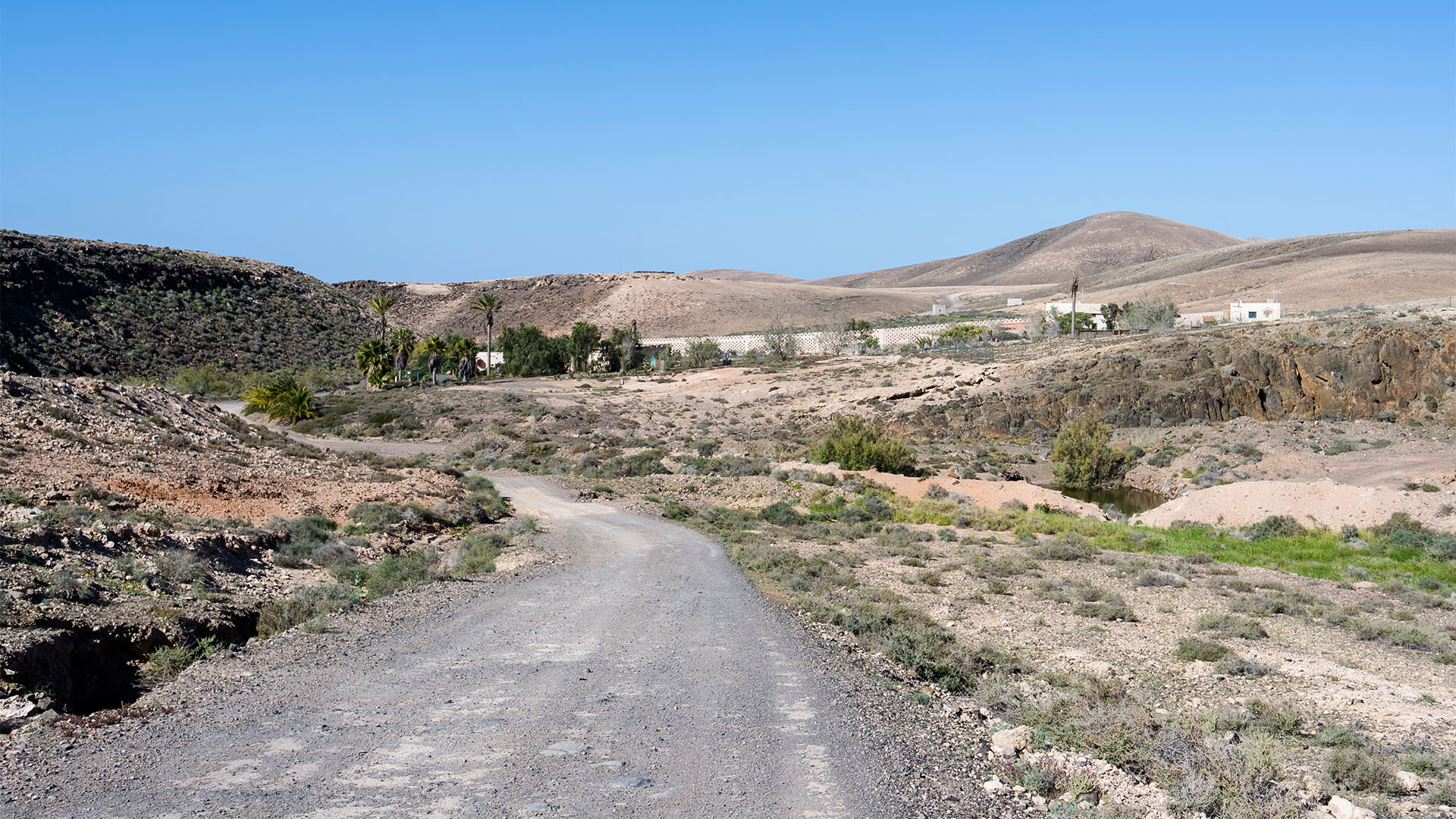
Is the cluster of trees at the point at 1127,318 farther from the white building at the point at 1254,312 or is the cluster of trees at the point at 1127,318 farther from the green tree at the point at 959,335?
the green tree at the point at 959,335

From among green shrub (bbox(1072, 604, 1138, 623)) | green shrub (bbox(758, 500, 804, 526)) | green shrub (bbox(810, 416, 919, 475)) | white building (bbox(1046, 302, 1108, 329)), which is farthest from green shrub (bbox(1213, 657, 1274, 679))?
white building (bbox(1046, 302, 1108, 329))

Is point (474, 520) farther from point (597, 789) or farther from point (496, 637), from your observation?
point (597, 789)

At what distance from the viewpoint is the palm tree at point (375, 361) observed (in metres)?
68.4

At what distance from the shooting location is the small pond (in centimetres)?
3828

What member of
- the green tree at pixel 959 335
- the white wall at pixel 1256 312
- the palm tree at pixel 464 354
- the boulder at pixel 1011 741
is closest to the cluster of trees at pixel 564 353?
the palm tree at pixel 464 354

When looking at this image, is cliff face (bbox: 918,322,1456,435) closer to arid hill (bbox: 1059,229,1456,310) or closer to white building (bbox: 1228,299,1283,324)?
white building (bbox: 1228,299,1283,324)

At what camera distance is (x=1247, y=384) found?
54344 mm

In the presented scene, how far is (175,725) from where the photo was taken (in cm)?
802

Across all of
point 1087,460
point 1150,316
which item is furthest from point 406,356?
point 1150,316

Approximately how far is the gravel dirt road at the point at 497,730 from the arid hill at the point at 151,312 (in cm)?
5906

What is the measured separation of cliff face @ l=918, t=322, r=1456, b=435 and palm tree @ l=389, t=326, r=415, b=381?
3659cm

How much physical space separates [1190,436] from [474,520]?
123 ft

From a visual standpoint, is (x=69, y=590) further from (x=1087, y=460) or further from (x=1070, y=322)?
(x=1070, y=322)

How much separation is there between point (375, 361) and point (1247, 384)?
2169 inches
